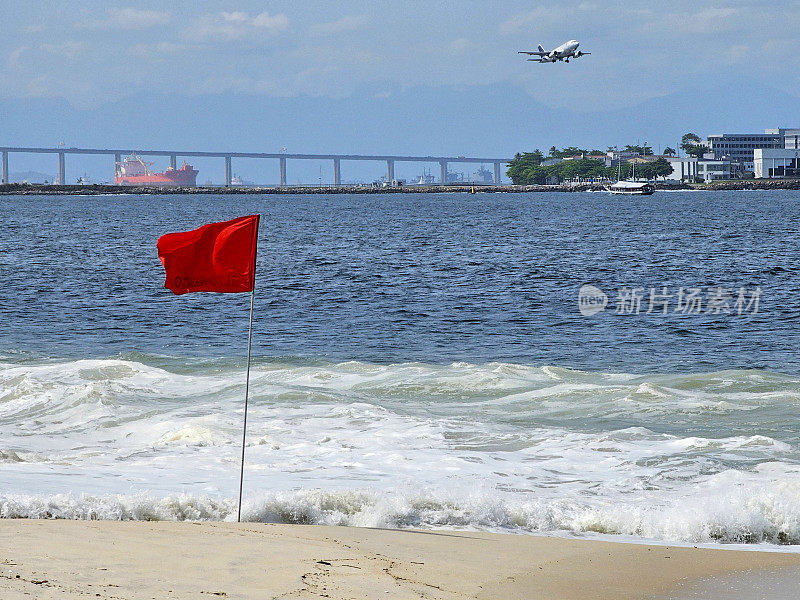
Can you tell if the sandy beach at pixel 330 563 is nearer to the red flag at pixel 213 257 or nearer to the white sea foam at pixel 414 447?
the white sea foam at pixel 414 447

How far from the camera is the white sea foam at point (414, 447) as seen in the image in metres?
11.0

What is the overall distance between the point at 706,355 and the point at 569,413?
23.9 ft

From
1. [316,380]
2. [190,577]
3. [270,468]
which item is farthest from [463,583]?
[316,380]

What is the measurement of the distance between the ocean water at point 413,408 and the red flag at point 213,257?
2300 mm

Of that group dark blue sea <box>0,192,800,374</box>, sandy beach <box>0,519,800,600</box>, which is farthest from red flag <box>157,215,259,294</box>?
dark blue sea <box>0,192,800,374</box>

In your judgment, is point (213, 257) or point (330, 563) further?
point (213, 257)

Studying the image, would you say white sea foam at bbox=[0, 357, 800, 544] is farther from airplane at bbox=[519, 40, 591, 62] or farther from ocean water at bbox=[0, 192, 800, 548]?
airplane at bbox=[519, 40, 591, 62]

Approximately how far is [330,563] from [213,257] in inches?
145

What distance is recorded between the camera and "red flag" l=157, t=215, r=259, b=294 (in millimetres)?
10844

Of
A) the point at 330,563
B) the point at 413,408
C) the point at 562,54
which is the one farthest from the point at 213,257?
the point at 562,54

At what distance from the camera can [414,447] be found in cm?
1471

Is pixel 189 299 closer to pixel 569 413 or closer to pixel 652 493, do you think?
pixel 569 413

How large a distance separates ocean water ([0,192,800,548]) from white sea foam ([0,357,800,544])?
4cm

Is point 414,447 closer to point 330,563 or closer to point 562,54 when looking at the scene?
point 330,563
